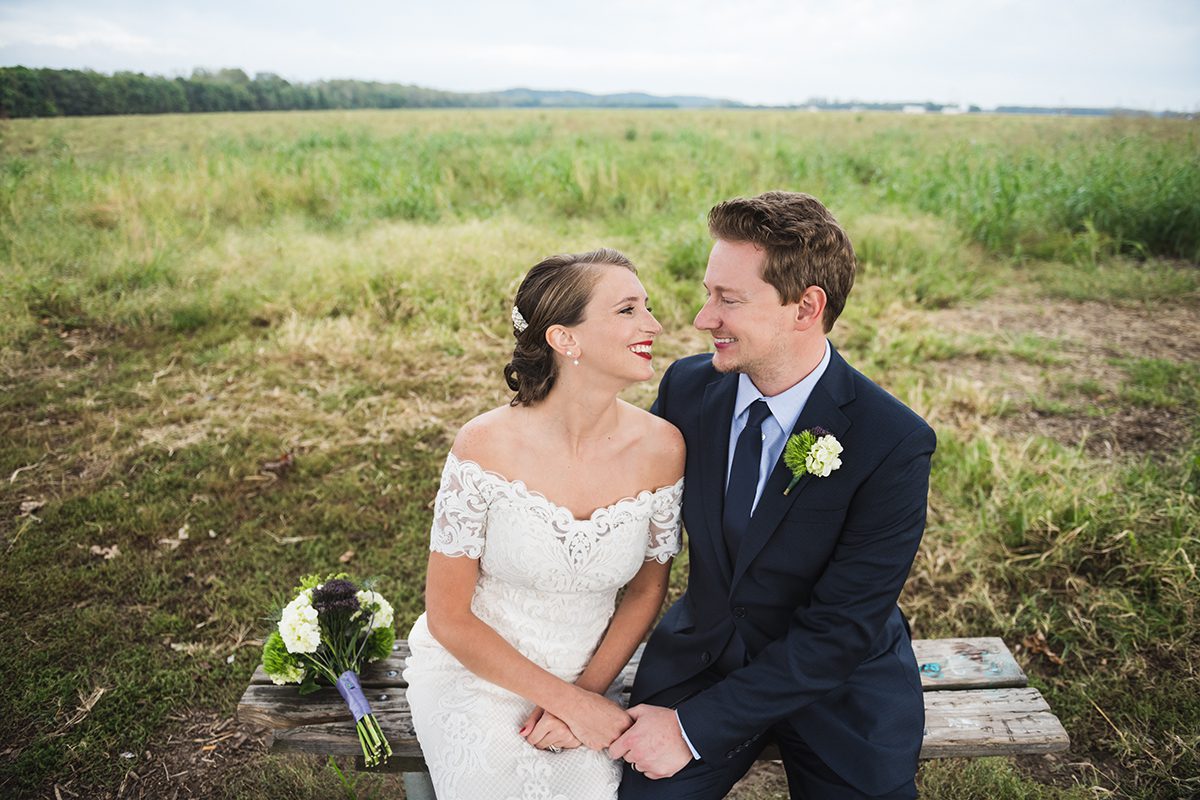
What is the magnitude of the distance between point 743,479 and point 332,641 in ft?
5.20

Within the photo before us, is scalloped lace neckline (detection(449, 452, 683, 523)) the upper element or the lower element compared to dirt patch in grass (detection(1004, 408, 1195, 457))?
upper

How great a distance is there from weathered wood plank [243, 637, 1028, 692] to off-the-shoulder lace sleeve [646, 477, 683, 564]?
0.52 metres

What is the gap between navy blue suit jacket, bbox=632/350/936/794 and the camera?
2385 mm

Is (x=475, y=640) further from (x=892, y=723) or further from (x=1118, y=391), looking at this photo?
(x=1118, y=391)

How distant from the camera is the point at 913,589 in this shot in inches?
176

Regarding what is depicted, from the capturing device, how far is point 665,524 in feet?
9.11

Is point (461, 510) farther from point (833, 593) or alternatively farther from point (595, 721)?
point (833, 593)

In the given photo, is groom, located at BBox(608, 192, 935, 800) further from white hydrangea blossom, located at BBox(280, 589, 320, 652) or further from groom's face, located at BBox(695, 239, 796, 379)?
white hydrangea blossom, located at BBox(280, 589, 320, 652)

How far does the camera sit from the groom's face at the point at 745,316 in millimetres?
2514

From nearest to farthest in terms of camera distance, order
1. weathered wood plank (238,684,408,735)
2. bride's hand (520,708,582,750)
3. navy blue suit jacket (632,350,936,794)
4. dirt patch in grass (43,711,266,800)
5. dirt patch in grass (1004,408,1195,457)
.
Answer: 1. navy blue suit jacket (632,350,936,794)
2. bride's hand (520,708,582,750)
3. weathered wood plank (238,684,408,735)
4. dirt patch in grass (43,711,266,800)
5. dirt patch in grass (1004,408,1195,457)

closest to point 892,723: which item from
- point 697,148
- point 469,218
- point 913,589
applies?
point 913,589

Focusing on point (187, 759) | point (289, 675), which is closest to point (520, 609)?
point (289, 675)

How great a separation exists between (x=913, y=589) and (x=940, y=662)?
152 cm

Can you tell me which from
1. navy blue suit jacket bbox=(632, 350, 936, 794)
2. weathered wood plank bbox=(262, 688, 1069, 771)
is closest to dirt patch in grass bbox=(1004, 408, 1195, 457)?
weathered wood plank bbox=(262, 688, 1069, 771)
